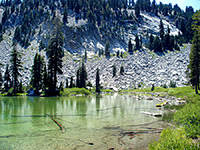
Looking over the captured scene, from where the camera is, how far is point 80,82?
75000 mm

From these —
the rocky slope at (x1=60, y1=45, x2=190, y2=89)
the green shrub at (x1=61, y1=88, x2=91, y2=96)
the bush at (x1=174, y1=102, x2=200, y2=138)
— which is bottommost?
the green shrub at (x1=61, y1=88, x2=91, y2=96)

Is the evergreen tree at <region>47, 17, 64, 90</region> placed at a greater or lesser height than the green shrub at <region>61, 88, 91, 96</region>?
greater

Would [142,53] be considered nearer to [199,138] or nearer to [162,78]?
[162,78]

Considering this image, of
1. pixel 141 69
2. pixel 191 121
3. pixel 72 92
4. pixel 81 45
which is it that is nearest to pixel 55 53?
pixel 72 92

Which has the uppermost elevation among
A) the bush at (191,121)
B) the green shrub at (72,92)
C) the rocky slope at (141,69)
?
the rocky slope at (141,69)

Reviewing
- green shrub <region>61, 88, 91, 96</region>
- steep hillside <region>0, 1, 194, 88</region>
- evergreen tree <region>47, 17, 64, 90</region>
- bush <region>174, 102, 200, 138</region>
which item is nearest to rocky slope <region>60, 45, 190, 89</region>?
steep hillside <region>0, 1, 194, 88</region>

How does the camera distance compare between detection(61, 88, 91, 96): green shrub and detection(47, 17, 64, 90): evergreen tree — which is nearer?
detection(47, 17, 64, 90): evergreen tree

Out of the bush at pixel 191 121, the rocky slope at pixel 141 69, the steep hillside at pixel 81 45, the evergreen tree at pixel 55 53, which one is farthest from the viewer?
the steep hillside at pixel 81 45

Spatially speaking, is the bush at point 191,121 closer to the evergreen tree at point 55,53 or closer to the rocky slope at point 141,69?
the evergreen tree at point 55,53

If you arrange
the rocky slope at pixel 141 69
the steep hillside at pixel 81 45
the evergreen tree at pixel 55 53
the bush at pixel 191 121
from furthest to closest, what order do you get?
the steep hillside at pixel 81 45
the rocky slope at pixel 141 69
the evergreen tree at pixel 55 53
the bush at pixel 191 121

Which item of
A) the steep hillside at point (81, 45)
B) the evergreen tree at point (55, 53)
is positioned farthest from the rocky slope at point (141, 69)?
the evergreen tree at point (55, 53)

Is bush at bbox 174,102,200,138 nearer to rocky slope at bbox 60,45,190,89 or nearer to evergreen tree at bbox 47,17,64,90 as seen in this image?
evergreen tree at bbox 47,17,64,90

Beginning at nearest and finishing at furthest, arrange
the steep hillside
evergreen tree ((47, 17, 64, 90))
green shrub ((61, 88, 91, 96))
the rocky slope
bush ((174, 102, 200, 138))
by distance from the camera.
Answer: bush ((174, 102, 200, 138)), evergreen tree ((47, 17, 64, 90)), green shrub ((61, 88, 91, 96)), the rocky slope, the steep hillside

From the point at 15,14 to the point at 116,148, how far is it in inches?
9140
